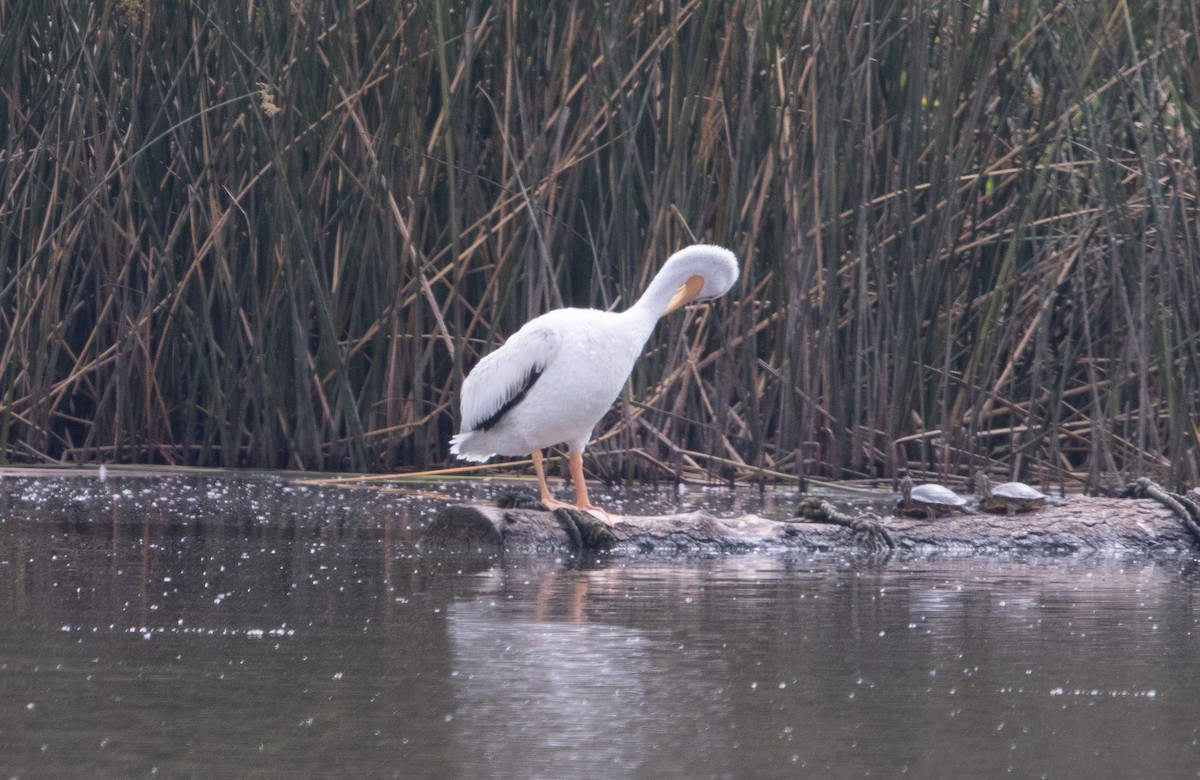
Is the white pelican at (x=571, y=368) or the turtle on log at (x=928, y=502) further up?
the white pelican at (x=571, y=368)

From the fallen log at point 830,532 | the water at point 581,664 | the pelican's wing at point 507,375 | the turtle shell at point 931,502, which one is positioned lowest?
the water at point 581,664

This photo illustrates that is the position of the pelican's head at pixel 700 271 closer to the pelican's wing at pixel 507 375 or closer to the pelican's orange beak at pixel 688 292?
the pelican's orange beak at pixel 688 292

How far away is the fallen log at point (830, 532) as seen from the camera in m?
6.47

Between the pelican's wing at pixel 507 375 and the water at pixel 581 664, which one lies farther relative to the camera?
the pelican's wing at pixel 507 375

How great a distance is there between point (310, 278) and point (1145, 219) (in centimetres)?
397

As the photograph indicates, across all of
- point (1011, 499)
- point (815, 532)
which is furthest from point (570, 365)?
point (1011, 499)

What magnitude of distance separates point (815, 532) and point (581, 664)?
8.64ft

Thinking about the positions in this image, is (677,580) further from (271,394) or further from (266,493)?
(271,394)

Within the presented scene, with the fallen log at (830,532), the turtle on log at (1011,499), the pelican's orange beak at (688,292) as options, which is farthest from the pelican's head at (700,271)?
the turtle on log at (1011,499)

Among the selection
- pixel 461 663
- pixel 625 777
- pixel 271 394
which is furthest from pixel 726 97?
pixel 625 777

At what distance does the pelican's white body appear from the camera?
6988mm

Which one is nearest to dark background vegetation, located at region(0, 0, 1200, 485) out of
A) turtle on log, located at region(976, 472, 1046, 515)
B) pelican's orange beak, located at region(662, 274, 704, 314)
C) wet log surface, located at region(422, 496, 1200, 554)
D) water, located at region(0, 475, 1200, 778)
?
pelican's orange beak, located at region(662, 274, 704, 314)

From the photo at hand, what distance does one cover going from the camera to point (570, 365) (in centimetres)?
697

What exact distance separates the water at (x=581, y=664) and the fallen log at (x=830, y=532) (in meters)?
0.12
